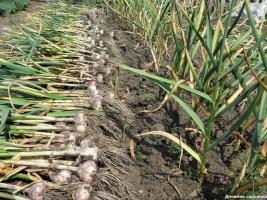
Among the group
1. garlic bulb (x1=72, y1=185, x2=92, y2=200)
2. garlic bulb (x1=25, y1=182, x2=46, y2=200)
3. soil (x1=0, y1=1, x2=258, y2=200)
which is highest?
garlic bulb (x1=25, y1=182, x2=46, y2=200)

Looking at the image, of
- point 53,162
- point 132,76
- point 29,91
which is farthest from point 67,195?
point 132,76

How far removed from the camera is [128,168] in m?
1.54

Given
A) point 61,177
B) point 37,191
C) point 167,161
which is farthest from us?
point 167,161

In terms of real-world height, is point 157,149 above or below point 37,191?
below

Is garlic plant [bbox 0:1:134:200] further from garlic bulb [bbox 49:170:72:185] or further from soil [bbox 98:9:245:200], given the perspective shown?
soil [bbox 98:9:245:200]

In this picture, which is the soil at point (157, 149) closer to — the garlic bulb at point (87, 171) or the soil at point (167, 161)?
the soil at point (167, 161)

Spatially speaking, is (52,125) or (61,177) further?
(52,125)

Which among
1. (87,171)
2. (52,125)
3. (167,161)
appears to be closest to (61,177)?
(87,171)

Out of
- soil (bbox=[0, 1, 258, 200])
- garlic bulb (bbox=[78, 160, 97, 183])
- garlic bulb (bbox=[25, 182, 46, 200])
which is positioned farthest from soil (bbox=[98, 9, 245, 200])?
garlic bulb (bbox=[25, 182, 46, 200])

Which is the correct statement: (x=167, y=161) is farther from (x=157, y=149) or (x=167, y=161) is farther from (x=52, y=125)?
(x=52, y=125)

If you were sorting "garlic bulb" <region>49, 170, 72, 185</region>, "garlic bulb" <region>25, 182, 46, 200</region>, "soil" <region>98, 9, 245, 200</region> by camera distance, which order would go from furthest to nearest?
"soil" <region>98, 9, 245, 200</region>
"garlic bulb" <region>49, 170, 72, 185</region>
"garlic bulb" <region>25, 182, 46, 200</region>

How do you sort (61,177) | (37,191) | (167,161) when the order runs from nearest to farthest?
(37,191) → (61,177) → (167,161)

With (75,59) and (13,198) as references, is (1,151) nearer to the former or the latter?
(13,198)

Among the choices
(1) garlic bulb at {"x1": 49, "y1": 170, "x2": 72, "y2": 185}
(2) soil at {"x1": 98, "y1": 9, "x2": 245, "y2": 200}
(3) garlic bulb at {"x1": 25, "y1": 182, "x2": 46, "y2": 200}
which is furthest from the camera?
(2) soil at {"x1": 98, "y1": 9, "x2": 245, "y2": 200}
